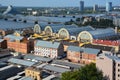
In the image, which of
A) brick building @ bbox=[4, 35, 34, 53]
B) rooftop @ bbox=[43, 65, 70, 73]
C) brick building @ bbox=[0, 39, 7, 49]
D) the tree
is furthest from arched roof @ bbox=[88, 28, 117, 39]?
the tree

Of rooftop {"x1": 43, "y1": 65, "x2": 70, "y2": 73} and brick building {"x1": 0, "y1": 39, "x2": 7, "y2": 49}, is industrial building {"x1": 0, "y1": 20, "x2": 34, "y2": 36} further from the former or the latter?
rooftop {"x1": 43, "y1": 65, "x2": 70, "y2": 73}

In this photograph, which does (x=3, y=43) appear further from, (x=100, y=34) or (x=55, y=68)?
(x=100, y=34)

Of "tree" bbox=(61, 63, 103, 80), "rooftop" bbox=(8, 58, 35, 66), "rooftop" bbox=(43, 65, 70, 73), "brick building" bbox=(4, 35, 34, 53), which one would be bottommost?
"rooftop" bbox=(43, 65, 70, 73)

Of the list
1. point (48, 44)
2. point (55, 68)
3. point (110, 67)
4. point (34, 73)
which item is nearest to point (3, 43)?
point (48, 44)

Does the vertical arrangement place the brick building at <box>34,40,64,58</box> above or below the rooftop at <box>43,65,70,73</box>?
above

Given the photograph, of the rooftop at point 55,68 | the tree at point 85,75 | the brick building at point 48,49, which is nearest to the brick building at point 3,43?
the brick building at point 48,49

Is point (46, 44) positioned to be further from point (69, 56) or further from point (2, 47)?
point (2, 47)

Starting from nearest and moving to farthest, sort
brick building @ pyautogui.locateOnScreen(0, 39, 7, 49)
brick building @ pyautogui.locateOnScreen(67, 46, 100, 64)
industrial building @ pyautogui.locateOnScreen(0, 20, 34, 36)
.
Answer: brick building @ pyautogui.locateOnScreen(67, 46, 100, 64)
brick building @ pyautogui.locateOnScreen(0, 39, 7, 49)
industrial building @ pyautogui.locateOnScreen(0, 20, 34, 36)

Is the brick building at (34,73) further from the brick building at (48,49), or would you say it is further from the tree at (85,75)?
the brick building at (48,49)
